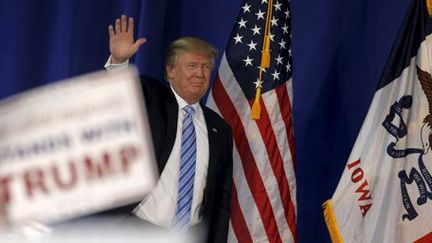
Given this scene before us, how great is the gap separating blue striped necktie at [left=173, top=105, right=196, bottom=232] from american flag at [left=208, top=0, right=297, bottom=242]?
484 millimetres

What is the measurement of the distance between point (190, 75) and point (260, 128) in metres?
0.49

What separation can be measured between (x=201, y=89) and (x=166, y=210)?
43cm

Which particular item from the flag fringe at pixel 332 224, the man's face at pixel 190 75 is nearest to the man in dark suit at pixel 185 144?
the man's face at pixel 190 75

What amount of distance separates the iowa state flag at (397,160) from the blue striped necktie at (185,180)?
0.70m

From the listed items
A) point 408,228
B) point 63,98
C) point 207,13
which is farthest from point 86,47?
point 63,98

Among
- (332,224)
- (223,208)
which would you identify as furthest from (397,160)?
(223,208)

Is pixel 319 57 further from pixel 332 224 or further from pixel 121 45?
pixel 121 45

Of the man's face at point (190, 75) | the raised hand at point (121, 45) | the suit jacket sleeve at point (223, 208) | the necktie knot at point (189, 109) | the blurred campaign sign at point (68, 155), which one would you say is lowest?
the suit jacket sleeve at point (223, 208)

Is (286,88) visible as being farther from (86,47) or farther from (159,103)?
(86,47)

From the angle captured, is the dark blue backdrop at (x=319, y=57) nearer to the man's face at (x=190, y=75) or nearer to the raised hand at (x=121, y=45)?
the man's face at (x=190, y=75)

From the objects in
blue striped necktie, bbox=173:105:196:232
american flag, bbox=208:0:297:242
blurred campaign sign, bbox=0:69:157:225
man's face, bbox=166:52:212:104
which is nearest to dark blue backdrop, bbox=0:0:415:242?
american flag, bbox=208:0:297:242

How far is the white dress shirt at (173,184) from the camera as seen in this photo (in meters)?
1.78

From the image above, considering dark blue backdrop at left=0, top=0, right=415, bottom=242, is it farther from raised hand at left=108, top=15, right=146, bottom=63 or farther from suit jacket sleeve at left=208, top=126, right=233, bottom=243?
raised hand at left=108, top=15, right=146, bottom=63

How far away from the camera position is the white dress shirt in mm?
1775
